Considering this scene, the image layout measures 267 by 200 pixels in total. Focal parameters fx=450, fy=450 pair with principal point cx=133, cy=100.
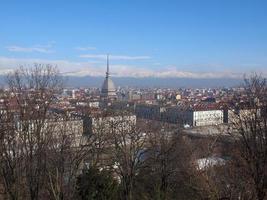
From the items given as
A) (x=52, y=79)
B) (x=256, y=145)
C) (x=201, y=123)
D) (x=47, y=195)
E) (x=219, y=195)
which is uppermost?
(x=52, y=79)

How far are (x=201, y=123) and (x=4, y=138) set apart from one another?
63065 millimetres

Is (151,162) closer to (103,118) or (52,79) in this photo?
(103,118)

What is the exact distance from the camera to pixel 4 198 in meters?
10.7

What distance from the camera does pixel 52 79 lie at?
10.5 meters

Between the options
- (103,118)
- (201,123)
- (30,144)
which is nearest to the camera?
(30,144)

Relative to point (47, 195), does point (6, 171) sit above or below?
above

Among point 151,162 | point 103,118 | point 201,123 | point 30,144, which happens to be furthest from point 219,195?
point 201,123

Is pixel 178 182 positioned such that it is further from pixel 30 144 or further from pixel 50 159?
pixel 30 144

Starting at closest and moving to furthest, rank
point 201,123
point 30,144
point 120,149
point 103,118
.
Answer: point 30,144, point 120,149, point 103,118, point 201,123

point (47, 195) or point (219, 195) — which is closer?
Result: point (219, 195)

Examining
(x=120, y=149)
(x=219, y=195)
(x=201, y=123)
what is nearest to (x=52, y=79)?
(x=219, y=195)

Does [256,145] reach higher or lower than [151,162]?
higher

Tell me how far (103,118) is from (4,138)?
8.47m

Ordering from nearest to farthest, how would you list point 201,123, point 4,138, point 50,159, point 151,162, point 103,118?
1. point 4,138
2. point 50,159
3. point 151,162
4. point 103,118
5. point 201,123
